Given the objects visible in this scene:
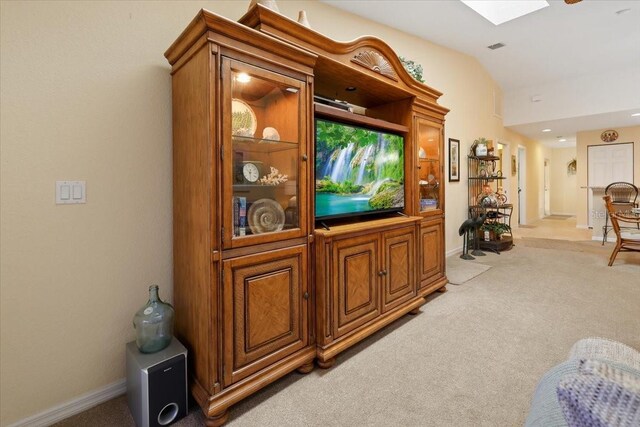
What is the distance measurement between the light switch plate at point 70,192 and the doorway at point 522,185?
30.3 ft

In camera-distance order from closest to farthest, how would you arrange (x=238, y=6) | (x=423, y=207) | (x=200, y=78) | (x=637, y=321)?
(x=200, y=78) → (x=238, y=6) → (x=637, y=321) → (x=423, y=207)

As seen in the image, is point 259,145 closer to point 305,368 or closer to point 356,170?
point 356,170

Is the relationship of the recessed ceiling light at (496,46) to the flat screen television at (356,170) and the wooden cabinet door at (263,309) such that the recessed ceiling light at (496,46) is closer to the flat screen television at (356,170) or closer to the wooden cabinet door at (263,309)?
the flat screen television at (356,170)

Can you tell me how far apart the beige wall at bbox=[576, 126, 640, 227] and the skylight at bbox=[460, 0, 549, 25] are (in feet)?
17.2

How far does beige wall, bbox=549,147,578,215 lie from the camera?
1077 centimetres

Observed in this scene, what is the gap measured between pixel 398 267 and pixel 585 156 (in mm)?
7673

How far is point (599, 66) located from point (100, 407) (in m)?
7.90

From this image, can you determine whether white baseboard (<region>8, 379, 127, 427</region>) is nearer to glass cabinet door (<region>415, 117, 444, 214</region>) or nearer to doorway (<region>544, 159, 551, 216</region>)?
glass cabinet door (<region>415, 117, 444, 214</region>)

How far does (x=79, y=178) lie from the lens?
62.5 inches

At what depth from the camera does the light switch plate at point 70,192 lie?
60.5 inches

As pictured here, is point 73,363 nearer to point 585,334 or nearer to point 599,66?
point 585,334

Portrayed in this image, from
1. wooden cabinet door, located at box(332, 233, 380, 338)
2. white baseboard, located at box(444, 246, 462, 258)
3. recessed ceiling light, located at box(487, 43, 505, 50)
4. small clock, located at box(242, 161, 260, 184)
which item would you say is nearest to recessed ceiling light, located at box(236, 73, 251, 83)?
small clock, located at box(242, 161, 260, 184)

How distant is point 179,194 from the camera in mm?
1781

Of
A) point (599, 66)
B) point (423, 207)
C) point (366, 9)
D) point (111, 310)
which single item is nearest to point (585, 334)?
point (423, 207)
